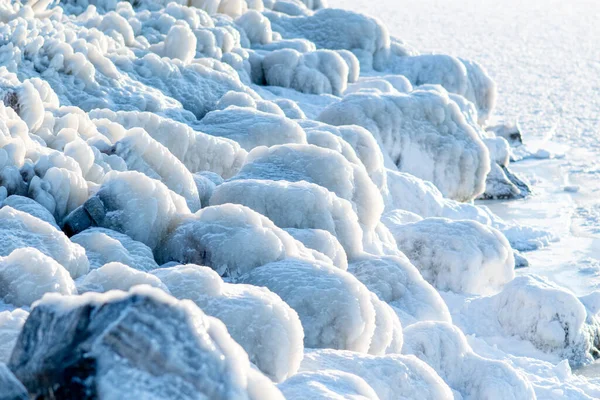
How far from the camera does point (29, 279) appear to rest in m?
3.49

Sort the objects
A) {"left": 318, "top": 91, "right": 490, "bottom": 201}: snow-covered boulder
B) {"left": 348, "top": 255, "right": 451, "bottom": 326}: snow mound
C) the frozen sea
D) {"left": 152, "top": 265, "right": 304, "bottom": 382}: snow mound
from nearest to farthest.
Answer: {"left": 152, "top": 265, "right": 304, "bottom": 382}: snow mound → {"left": 348, "top": 255, "right": 451, "bottom": 326}: snow mound → the frozen sea → {"left": 318, "top": 91, "right": 490, "bottom": 201}: snow-covered boulder

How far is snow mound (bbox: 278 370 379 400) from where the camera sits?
10.00 ft

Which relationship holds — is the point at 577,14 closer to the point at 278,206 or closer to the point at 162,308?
the point at 278,206

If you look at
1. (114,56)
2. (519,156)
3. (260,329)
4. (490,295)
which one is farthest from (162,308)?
(519,156)

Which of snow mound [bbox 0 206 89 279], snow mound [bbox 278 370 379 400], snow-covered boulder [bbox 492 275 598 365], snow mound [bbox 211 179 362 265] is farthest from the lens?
snow-covered boulder [bbox 492 275 598 365]

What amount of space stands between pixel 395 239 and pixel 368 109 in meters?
2.67

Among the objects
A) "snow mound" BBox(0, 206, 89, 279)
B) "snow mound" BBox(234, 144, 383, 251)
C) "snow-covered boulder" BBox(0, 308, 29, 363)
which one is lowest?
"snow mound" BBox(234, 144, 383, 251)

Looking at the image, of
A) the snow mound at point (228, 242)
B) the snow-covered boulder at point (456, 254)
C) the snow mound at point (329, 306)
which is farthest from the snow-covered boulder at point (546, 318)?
the snow mound at point (329, 306)

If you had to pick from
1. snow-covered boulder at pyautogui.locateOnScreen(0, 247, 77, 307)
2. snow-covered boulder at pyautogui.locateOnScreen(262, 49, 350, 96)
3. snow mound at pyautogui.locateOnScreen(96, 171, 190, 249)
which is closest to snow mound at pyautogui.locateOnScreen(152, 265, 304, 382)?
snow-covered boulder at pyautogui.locateOnScreen(0, 247, 77, 307)

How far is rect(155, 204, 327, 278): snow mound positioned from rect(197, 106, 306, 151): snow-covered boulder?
7.56 ft

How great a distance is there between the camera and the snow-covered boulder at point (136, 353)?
2217 millimetres

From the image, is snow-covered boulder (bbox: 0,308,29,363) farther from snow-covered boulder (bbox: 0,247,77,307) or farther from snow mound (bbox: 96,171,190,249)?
snow mound (bbox: 96,171,190,249)

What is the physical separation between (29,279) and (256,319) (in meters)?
0.83

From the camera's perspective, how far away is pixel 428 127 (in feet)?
31.7
